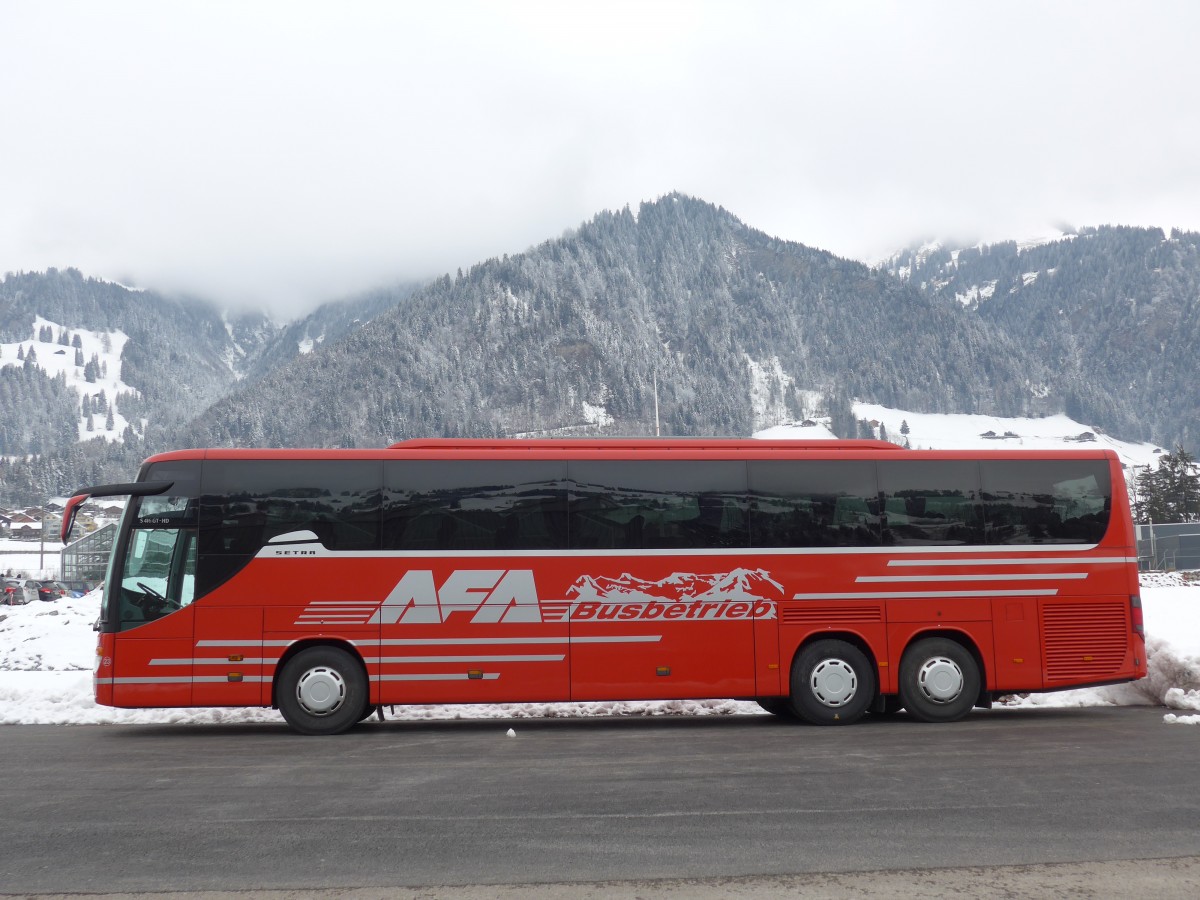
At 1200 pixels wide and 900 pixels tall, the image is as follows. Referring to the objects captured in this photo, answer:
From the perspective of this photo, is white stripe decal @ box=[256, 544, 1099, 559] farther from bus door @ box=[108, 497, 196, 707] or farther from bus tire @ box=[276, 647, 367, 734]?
bus tire @ box=[276, 647, 367, 734]

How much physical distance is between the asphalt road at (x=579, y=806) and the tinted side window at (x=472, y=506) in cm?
222

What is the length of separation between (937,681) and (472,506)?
586 centimetres

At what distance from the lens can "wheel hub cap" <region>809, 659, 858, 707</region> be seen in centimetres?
1184

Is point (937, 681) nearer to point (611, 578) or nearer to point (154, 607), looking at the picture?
point (611, 578)

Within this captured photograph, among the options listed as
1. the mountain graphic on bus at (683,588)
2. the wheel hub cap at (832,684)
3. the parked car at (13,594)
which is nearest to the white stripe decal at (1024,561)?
the wheel hub cap at (832,684)

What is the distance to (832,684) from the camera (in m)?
11.9

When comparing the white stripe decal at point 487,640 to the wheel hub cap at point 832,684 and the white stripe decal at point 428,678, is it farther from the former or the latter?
the wheel hub cap at point 832,684

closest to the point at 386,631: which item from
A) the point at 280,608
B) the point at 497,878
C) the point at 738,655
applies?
the point at 280,608

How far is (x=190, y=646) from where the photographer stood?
1137 centimetres

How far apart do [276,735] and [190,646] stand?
139 centimetres

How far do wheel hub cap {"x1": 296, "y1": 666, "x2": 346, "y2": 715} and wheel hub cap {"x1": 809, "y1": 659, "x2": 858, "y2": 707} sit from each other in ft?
17.8

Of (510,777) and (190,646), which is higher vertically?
(190,646)

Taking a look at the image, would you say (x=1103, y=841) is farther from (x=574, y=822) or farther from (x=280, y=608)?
(x=280, y=608)

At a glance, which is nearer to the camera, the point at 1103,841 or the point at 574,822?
the point at 1103,841
